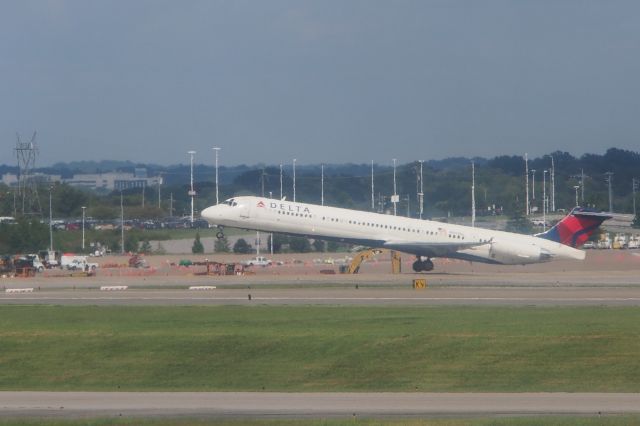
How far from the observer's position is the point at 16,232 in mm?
85500

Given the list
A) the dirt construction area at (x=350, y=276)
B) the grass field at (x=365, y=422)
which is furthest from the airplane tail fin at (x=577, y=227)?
the grass field at (x=365, y=422)

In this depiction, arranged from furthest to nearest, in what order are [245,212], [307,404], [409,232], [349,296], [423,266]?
1. [423,266]
2. [409,232]
3. [245,212]
4. [349,296]
5. [307,404]

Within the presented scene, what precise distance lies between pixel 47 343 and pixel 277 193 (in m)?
100

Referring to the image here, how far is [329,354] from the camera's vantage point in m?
29.0

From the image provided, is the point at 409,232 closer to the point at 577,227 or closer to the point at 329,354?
the point at 577,227

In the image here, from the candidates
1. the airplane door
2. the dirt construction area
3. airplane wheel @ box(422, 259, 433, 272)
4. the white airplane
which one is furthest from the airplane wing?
the airplane door

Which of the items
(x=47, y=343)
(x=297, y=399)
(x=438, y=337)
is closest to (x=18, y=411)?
(x=297, y=399)

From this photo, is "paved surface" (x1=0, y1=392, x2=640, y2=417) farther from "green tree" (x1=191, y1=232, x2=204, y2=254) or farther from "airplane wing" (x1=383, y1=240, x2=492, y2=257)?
"green tree" (x1=191, y1=232, x2=204, y2=254)

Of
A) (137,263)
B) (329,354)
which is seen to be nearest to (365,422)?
(329,354)

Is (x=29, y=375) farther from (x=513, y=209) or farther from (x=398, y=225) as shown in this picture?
(x=513, y=209)

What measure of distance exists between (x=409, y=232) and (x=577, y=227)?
34.4ft

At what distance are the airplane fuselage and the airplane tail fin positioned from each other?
0.52 m

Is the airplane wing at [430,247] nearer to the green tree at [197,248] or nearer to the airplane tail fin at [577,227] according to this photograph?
the airplane tail fin at [577,227]

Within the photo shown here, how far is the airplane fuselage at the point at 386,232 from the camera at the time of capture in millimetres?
65750
